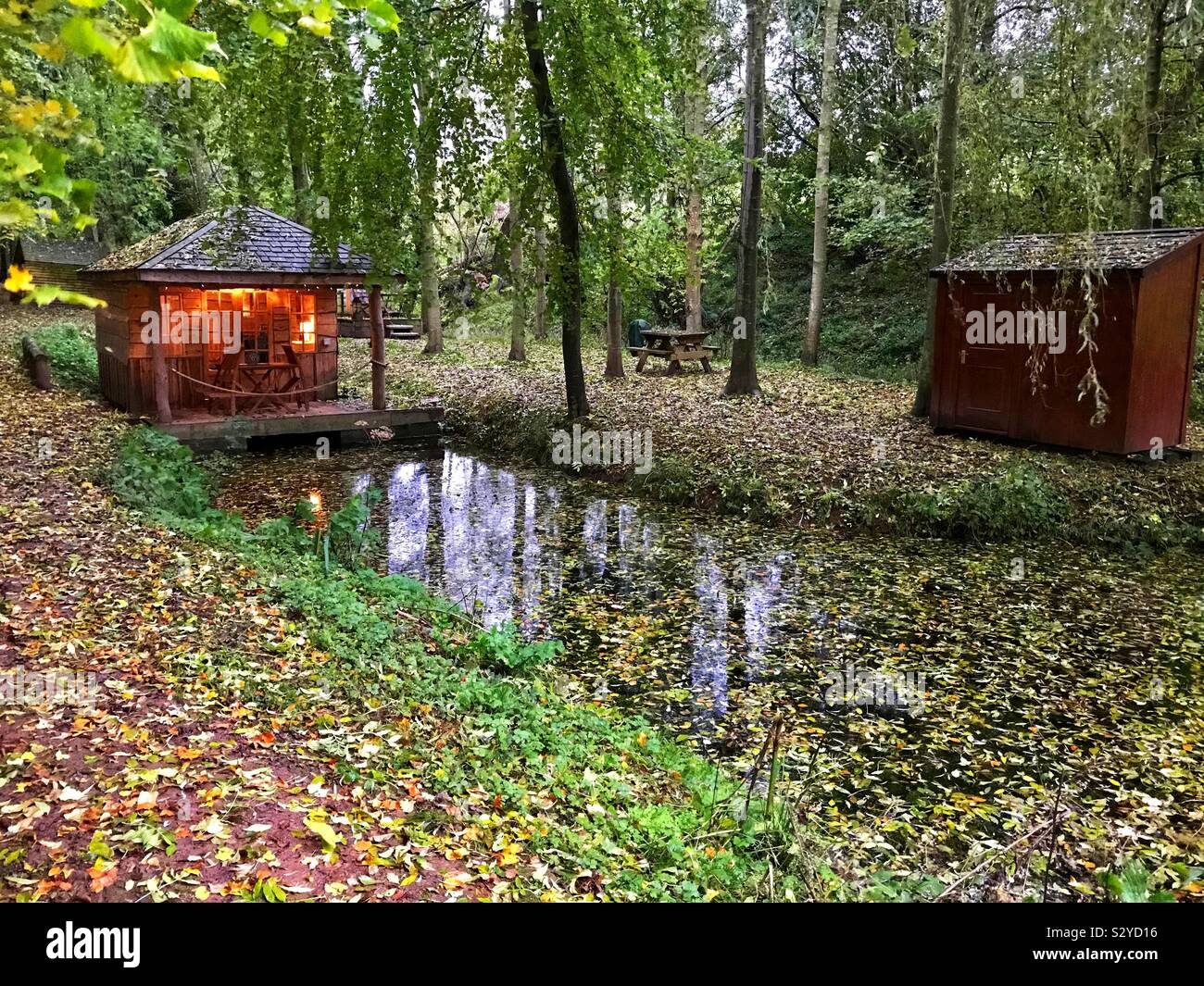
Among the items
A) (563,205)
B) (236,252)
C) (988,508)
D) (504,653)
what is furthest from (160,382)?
(988,508)

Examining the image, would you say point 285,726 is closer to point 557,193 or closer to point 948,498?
point 948,498

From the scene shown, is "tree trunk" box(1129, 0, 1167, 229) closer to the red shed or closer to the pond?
the red shed

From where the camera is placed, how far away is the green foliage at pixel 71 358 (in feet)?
60.2

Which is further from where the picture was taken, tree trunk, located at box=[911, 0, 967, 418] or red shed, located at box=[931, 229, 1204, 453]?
tree trunk, located at box=[911, 0, 967, 418]

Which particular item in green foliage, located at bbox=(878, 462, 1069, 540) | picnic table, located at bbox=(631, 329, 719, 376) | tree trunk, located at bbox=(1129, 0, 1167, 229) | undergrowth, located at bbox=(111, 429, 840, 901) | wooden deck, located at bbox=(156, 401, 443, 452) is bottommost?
undergrowth, located at bbox=(111, 429, 840, 901)

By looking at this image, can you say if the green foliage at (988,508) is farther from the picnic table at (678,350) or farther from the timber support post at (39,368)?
the timber support post at (39,368)

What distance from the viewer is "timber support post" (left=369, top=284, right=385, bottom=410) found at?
17031mm

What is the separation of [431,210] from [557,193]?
2409mm

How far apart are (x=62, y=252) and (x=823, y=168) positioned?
103ft

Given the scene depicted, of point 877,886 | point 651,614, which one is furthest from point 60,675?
point 651,614

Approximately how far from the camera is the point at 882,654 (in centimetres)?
768

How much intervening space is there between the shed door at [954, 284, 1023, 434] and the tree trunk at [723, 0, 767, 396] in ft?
13.3

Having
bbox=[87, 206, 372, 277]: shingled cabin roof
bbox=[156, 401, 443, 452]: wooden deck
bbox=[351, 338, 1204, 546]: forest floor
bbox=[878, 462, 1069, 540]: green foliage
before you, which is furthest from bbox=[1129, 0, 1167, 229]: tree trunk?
bbox=[156, 401, 443, 452]: wooden deck
